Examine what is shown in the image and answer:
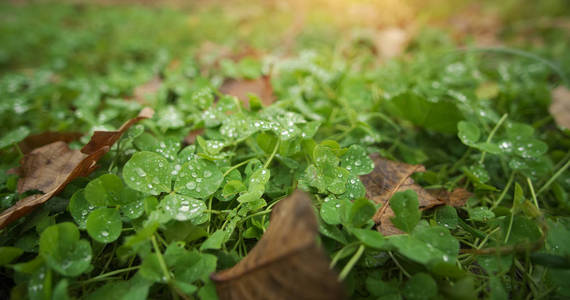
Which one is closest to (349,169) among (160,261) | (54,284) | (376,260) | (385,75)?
(376,260)

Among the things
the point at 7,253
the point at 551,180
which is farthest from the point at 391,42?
the point at 7,253

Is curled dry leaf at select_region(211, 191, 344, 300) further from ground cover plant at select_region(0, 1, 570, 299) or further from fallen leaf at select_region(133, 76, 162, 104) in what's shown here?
fallen leaf at select_region(133, 76, 162, 104)

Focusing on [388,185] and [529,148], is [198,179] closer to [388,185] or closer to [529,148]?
[388,185]

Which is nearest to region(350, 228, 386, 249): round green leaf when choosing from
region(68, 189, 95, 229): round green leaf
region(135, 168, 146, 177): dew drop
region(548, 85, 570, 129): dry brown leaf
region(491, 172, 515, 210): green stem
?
region(491, 172, 515, 210): green stem

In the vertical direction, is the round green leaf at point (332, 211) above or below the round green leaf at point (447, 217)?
above

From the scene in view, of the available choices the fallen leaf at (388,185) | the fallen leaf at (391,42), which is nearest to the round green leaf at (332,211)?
the fallen leaf at (388,185)

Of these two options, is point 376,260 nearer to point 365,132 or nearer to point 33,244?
point 365,132

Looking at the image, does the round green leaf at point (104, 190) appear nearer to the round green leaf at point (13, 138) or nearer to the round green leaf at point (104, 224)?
the round green leaf at point (104, 224)
